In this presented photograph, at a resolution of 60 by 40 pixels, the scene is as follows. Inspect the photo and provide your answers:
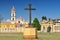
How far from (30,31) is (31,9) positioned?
341cm

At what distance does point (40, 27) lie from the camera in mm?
101500

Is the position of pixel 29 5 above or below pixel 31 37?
above

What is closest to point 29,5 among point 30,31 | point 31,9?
point 31,9

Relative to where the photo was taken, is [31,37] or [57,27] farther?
[57,27]

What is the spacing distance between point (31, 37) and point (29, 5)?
449 centimetres

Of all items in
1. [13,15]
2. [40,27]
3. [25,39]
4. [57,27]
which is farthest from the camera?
[13,15]

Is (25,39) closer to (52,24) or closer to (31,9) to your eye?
(31,9)

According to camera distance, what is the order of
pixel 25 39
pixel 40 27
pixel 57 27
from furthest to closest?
pixel 40 27
pixel 57 27
pixel 25 39

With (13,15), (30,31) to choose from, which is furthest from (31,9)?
(13,15)

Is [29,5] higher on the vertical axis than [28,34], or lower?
higher

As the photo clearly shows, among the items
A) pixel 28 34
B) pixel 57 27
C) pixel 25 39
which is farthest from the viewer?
pixel 57 27

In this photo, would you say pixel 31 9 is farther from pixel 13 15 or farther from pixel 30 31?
pixel 13 15

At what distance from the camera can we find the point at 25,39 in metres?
28.1

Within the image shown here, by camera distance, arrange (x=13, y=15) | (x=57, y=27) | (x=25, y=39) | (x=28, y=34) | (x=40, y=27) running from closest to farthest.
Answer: (x=25, y=39) < (x=28, y=34) < (x=57, y=27) < (x=40, y=27) < (x=13, y=15)
